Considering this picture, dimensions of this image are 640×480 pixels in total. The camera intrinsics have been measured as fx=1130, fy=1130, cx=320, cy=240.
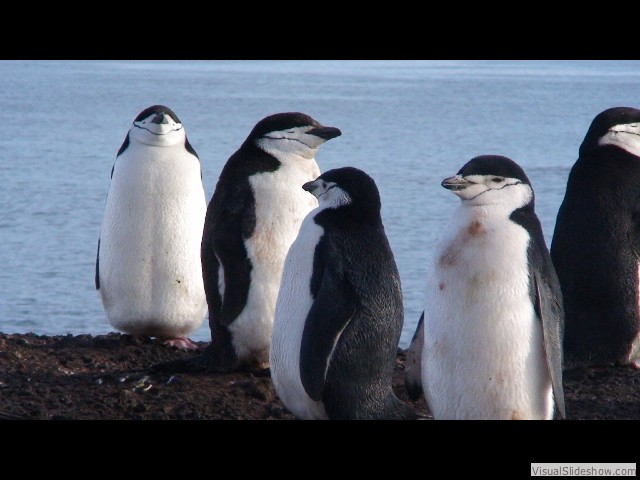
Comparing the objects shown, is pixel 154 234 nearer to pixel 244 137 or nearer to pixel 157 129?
pixel 157 129

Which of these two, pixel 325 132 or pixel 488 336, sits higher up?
pixel 325 132

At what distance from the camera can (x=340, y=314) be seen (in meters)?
3.15

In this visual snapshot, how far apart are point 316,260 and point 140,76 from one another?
3046cm

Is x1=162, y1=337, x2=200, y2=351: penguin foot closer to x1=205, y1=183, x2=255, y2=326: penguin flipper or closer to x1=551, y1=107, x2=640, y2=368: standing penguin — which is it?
x1=205, y1=183, x2=255, y2=326: penguin flipper

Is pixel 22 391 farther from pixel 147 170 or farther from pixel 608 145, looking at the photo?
pixel 608 145

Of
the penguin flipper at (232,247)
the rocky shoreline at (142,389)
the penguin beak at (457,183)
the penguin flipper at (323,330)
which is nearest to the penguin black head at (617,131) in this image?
the rocky shoreline at (142,389)

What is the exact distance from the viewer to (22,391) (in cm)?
348

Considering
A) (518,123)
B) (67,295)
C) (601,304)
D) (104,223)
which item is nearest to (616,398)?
(601,304)

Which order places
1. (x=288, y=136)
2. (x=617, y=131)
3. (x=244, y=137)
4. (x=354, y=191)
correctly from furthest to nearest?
(x=244, y=137) → (x=617, y=131) → (x=288, y=136) → (x=354, y=191)

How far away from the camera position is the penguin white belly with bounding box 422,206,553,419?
3061 millimetres

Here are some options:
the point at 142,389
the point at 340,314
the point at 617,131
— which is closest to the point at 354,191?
the point at 340,314

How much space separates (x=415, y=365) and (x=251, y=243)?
83 cm

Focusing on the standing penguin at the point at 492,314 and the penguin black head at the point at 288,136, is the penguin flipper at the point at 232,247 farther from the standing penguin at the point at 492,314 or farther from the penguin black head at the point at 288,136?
the standing penguin at the point at 492,314

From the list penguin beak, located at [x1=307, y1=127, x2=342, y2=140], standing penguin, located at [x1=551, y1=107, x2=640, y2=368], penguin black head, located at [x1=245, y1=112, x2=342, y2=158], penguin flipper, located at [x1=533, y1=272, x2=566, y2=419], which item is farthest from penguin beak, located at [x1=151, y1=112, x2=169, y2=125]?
penguin flipper, located at [x1=533, y1=272, x2=566, y2=419]
